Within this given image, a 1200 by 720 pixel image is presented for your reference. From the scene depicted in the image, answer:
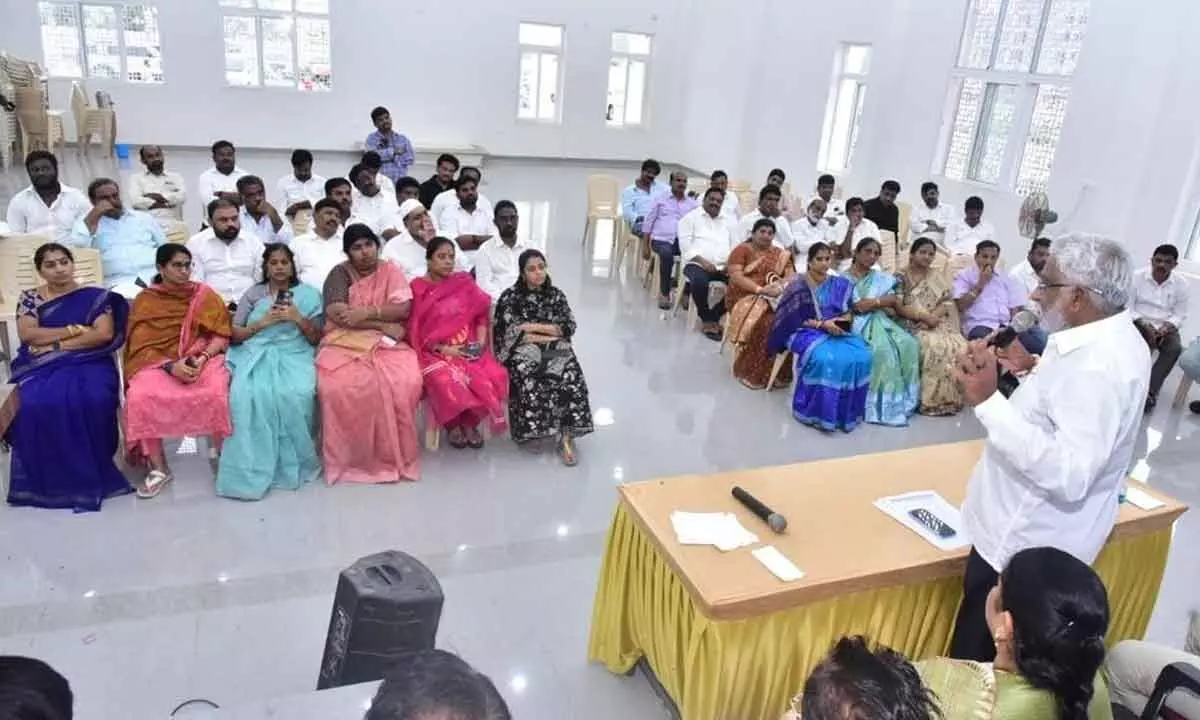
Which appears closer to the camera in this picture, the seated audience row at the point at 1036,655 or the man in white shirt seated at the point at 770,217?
the seated audience row at the point at 1036,655

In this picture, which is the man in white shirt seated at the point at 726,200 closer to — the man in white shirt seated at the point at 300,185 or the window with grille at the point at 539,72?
the man in white shirt seated at the point at 300,185

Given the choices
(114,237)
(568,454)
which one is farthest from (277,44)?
(568,454)

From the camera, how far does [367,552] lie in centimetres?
321

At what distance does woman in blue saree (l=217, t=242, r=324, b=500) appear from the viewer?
3.49 metres

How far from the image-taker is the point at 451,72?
41.4ft

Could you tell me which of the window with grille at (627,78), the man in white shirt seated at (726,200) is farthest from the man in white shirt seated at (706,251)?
the window with grille at (627,78)

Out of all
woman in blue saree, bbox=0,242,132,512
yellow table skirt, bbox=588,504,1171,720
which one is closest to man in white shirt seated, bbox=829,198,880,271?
yellow table skirt, bbox=588,504,1171,720

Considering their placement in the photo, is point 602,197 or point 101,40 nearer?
point 602,197

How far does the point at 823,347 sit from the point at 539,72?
1000 centimetres

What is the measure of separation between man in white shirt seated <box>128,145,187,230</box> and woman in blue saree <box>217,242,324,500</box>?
2.88 metres

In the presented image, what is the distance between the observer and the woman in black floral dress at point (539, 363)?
13.2 feet

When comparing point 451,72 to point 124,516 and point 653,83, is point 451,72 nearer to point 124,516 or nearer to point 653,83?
point 653,83

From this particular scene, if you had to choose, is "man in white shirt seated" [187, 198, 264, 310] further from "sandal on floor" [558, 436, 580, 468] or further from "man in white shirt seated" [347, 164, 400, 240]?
"sandal on floor" [558, 436, 580, 468]

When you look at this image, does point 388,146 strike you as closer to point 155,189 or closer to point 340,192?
point 155,189
